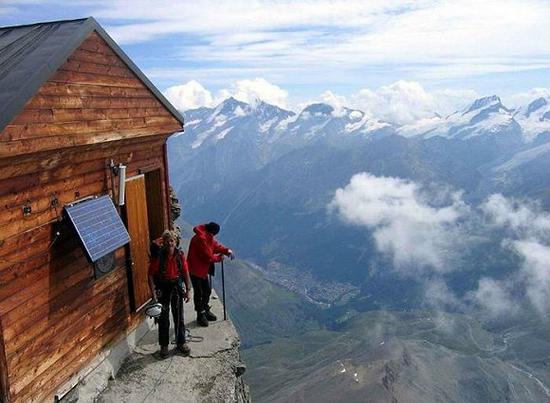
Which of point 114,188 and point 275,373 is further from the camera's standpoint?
point 275,373

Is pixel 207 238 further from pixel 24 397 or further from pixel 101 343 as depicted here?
pixel 24 397

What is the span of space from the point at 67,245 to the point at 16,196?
191 centimetres

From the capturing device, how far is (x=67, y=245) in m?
10.9

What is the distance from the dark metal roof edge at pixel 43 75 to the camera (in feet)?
28.4

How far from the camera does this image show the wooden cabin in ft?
30.2

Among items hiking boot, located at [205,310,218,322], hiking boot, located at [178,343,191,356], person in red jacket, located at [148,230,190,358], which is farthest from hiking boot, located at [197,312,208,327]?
person in red jacket, located at [148,230,190,358]

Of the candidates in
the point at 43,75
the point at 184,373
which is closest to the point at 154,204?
the point at 184,373

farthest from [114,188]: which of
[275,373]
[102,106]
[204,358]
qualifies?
[275,373]

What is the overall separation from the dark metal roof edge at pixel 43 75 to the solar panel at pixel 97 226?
8.08 feet

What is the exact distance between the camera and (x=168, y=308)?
496 inches

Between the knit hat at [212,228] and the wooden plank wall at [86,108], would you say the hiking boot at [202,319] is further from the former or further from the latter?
the wooden plank wall at [86,108]

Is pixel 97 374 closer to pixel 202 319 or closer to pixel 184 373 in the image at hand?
pixel 184 373

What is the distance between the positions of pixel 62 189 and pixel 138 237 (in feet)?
11.6

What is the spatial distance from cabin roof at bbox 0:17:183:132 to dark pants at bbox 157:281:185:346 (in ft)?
17.1
